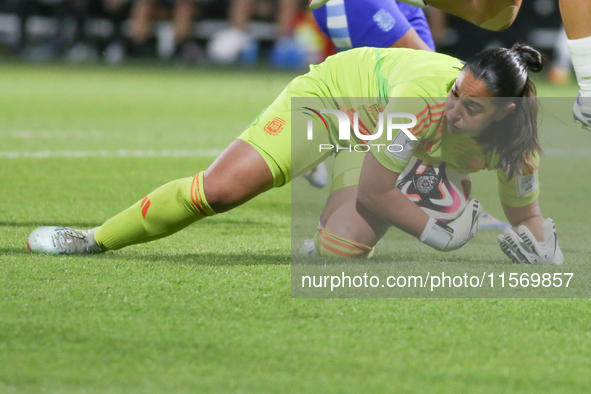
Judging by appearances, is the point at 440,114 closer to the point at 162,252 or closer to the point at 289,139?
the point at 289,139

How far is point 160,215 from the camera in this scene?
10.3 feet

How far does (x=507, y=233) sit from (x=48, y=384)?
1.84 meters

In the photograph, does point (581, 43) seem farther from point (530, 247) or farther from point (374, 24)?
point (374, 24)

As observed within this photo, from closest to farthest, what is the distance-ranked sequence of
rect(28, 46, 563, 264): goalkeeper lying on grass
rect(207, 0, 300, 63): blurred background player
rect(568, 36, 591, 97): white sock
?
rect(568, 36, 591, 97): white sock < rect(28, 46, 563, 264): goalkeeper lying on grass < rect(207, 0, 300, 63): blurred background player

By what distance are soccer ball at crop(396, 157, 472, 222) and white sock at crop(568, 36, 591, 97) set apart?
0.64 m

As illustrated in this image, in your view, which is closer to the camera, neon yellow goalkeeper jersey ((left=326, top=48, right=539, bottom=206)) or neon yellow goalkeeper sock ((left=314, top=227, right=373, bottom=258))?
neon yellow goalkeeper jersey ((left=326, top=48, right=539, bottom=206))

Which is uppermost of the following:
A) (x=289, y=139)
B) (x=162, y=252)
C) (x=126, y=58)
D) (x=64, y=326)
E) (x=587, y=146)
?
(x=289, y=139)

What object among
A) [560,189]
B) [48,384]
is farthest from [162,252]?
[560,189]

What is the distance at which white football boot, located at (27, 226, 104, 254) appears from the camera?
10.6 ft

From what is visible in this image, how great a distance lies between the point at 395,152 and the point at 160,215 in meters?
0.82

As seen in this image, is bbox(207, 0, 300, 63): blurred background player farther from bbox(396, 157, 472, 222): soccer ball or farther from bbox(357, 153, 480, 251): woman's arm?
bbox(357, 153, 480, 251): woman's arm

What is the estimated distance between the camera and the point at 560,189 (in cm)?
539

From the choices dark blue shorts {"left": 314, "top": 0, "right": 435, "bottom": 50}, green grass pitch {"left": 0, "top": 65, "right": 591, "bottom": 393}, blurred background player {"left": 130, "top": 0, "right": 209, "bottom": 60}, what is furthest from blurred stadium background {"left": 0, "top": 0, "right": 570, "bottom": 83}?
green grass pitch {"left": 0, "top": 65, "right": 591, "bottom": 393}

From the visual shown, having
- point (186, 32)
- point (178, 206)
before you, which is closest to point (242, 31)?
point (186, 32)
